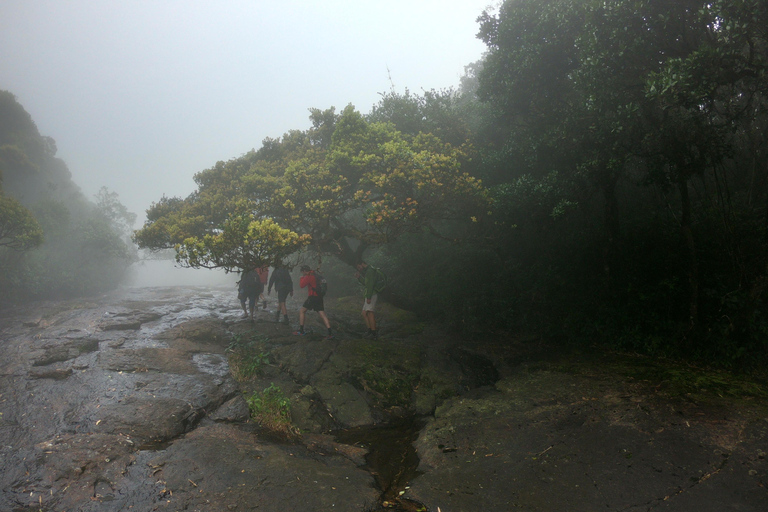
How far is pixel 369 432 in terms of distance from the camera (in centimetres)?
623

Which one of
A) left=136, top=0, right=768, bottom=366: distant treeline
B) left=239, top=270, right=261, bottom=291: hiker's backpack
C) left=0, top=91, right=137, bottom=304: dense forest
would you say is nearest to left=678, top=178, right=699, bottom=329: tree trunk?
left=136, top=0, right=768, bottom=366: distant treeline

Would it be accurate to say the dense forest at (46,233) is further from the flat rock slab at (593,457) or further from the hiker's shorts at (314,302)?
the flat rock slab at (593,457)

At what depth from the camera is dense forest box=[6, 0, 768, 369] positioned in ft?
21.9

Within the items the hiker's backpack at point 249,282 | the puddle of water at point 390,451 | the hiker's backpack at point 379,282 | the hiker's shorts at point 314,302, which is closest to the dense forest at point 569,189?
the hiker's backpack at point 379,282

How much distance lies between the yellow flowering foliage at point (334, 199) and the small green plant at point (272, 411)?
338cm

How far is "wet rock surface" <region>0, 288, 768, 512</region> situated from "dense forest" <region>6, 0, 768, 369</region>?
1.57m

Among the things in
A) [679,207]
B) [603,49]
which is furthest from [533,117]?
[679,207]

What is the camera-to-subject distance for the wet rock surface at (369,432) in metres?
4.11

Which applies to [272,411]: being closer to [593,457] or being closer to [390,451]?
[390,451]

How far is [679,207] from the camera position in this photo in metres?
8.99

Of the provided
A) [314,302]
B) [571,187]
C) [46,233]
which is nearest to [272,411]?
[314,302]

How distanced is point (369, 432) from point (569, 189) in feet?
23.2

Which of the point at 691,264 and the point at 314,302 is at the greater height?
the point at 691,264

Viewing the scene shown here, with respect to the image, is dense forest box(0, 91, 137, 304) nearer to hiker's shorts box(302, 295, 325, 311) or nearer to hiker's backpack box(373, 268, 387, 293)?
hiker's shorts box(302, 295, 325, 311)
